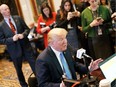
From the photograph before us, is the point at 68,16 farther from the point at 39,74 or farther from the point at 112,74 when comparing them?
the point at 112,74

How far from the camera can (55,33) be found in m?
2.67

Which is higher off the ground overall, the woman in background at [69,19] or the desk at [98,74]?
the woman in background at [69,19]

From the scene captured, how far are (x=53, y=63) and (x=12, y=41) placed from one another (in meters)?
1.69

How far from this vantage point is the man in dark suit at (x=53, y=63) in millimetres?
2674

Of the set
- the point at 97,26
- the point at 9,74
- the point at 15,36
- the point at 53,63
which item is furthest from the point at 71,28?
the point at 9,74

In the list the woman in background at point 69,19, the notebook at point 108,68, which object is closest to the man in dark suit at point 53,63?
the notebook at point 108,68

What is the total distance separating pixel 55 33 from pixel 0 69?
14.4 ft

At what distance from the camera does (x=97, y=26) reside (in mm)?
4281

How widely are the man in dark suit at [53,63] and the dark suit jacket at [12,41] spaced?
1631 millimetres

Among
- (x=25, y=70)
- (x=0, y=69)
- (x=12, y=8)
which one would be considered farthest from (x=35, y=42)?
(x=12, y=8)

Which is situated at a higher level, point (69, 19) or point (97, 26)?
point (69, 19)

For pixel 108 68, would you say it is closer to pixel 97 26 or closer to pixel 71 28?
pixel 97 26

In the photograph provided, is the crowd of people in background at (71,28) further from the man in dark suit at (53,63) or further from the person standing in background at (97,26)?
the man in dark suit at (53,63)

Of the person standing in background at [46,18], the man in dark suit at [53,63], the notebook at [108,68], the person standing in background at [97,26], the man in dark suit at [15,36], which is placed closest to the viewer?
the notebook at [108,68]
